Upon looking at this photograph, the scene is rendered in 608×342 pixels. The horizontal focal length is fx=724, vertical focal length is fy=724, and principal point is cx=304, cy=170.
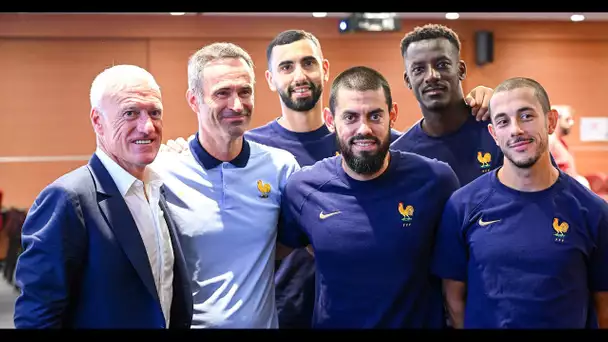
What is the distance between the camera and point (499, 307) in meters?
2.45

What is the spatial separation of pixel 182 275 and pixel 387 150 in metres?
0.85

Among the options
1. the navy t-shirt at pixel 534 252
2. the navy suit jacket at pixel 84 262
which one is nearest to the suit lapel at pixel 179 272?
the navy suit jacket at pixel 84 262

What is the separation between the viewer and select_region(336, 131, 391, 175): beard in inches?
100

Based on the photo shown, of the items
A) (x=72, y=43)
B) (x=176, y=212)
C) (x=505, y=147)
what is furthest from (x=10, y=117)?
(x=505, y=147)

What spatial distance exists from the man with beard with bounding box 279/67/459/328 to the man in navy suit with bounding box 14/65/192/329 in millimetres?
529

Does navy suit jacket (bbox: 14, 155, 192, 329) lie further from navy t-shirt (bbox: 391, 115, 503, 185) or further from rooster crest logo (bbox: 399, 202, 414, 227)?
navy t-shirt (bbox: 391, 115, 503, 185)

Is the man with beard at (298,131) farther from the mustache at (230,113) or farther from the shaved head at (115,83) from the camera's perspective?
the shaved head at (115,83)

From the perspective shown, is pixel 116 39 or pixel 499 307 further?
pixel 116 39

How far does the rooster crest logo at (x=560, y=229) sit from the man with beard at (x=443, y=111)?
0.47 m

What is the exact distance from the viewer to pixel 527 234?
7.93 ft

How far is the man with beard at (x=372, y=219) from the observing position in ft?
8.28

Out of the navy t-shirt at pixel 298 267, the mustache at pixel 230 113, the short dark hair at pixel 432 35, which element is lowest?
the navy t-shirt at pixel 298 267

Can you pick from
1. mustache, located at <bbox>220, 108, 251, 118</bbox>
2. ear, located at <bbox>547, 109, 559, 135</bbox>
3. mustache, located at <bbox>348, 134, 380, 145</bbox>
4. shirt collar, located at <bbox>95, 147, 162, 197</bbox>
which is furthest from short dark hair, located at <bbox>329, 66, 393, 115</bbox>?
shirt collar, located at <bbox>95, 147, 162, 197</bbox>

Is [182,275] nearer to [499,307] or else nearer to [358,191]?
[358,191]
